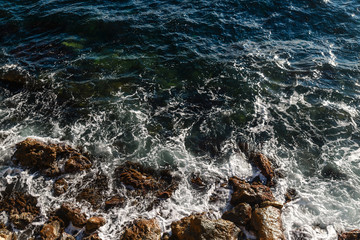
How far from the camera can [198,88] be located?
13805 mm

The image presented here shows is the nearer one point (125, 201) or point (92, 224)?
point (92, 224)

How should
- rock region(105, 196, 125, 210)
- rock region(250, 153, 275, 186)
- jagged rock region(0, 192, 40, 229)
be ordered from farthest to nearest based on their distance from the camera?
rock region(250, 153, 275, 186) < rock region(105, 196, 125, 210) < jagged rock region(0, 192, 40, 229)

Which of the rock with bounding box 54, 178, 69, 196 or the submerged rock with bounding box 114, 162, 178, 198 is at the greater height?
the rock with bounding box 54, 178, 69, 196

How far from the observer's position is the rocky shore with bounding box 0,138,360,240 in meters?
7.65

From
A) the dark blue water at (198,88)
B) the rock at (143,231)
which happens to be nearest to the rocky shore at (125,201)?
the rock at (143,231)

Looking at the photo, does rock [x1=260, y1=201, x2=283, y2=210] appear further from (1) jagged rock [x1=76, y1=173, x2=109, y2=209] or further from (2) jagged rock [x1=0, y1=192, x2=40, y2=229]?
(2) jagged rock [x1=0, y1=192, x2=40, y2=229]

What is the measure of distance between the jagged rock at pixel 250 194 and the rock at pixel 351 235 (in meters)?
2.55

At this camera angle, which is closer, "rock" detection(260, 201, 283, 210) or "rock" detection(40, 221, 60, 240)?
"rock" detection(40, 221, 60, 240)

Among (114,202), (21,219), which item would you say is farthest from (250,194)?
(21,219)

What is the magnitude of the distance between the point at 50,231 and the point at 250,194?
7363 mm

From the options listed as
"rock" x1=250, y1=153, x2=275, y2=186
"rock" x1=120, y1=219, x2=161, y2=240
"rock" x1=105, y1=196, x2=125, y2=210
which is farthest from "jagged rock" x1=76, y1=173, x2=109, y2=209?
"rock" x1=250, y1=153, x2=275, y2=186

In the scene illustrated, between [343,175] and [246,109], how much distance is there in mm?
5441

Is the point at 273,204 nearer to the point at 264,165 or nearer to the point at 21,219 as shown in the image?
the point at 264,165

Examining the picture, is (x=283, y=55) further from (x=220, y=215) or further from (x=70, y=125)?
(x=70, y=125)
